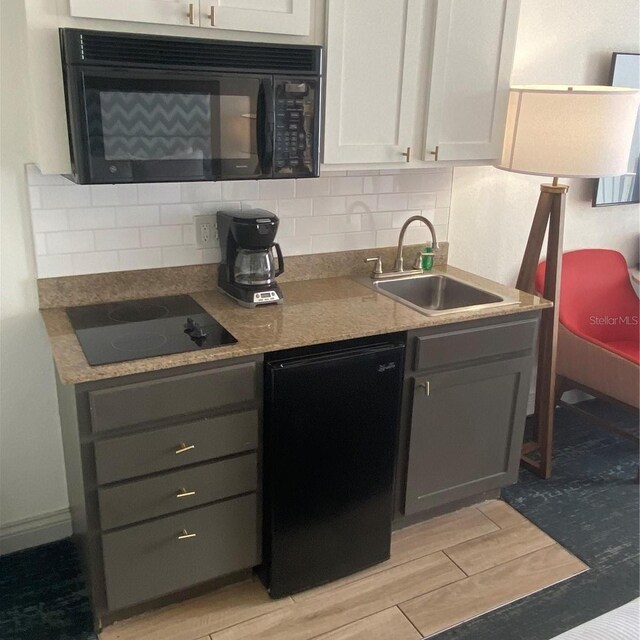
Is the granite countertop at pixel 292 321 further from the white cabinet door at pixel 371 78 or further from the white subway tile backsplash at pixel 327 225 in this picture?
the white cabinet door at pixel 371 78

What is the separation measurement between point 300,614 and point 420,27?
1.91 metres

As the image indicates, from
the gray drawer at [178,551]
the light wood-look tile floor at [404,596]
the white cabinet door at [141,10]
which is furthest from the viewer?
→ the light wood-look tile floor at [404,596]

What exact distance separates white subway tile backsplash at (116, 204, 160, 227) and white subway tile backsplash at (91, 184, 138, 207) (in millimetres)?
26

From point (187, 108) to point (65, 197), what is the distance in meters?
0.54

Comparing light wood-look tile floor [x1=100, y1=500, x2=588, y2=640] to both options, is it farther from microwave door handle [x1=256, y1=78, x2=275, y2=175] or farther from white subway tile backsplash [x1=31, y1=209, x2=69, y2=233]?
microwave door handle [x1=256, y1=78, x2=275, y2=175]

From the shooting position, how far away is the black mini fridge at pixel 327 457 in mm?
1936

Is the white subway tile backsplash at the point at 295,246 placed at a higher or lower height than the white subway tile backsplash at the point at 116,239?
lower

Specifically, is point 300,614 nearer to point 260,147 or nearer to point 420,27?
point 260,147

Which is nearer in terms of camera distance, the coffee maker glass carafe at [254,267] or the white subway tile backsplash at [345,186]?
the coffee maker glass carafe at [254,267]

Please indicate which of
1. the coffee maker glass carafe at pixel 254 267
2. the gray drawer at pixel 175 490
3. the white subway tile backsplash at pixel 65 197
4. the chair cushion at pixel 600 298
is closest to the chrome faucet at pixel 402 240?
the coffee maker glass carafe at pixel 254 267

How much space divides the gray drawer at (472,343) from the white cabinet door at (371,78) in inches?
25.1

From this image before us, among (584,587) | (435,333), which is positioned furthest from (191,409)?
(584,587)

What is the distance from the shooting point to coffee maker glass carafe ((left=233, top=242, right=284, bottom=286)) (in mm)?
2207

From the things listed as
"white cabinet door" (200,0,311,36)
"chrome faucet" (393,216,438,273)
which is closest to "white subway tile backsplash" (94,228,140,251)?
"white cabinet door" (200,0,311,36)
